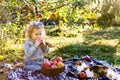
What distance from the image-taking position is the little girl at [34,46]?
479cm

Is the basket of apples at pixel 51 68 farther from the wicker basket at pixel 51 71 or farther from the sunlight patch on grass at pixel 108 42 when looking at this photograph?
the sunlight patch on grass at pixel 108 42

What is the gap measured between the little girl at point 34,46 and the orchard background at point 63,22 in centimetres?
18

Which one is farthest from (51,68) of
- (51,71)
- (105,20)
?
(105,20)

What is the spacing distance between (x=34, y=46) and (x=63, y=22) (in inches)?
174

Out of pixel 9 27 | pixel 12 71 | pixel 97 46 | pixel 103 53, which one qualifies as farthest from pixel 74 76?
pixel 97 46

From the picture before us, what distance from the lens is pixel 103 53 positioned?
8.63 m

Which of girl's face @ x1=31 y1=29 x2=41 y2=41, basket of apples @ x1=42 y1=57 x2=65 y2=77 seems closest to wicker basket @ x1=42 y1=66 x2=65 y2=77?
basket of apples @ x1=42 y1=57 x2=65 y2=77

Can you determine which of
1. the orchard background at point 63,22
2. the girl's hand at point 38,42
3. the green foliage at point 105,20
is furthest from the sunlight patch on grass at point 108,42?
the girl's hand at point 38,42

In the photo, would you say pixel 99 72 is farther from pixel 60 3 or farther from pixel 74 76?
pixel 60 3

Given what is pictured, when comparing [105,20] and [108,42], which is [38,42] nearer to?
[105,20]

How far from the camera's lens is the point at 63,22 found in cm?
913

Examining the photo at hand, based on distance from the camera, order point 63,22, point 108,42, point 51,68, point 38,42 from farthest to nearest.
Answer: point 108,42
point 63,22
point 38,42
point 51,68

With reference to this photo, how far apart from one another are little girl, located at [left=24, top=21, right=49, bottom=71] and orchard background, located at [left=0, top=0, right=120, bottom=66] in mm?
176

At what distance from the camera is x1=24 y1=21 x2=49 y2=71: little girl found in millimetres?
4793
